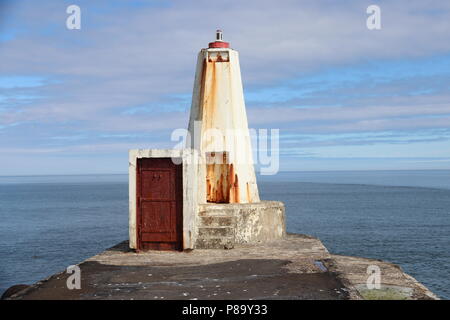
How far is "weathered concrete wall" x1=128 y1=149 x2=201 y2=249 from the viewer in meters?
10.7

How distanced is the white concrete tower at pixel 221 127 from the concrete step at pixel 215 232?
4.90 feet

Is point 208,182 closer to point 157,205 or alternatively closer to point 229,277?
point 157,205

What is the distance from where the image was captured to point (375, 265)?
10.3m

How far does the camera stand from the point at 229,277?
→ 8203 millimetres

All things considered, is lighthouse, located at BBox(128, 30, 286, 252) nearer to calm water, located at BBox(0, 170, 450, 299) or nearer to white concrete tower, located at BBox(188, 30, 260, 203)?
white concrete tower, located at BBox(188, 30, 260, 203)

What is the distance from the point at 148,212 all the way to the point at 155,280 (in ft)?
9.65

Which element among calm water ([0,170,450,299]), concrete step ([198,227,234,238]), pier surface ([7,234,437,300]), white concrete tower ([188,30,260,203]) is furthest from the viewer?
calm water ([0,170,450,299])

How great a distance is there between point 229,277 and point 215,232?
295cm

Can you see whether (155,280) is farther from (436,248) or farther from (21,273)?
(436,248)

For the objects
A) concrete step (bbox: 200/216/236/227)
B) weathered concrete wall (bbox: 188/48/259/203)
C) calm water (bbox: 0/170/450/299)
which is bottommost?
calm water (bbox: 0/170/450/299)

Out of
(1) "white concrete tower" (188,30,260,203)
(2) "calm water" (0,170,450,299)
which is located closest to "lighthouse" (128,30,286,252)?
(1) "white concrete tower" (188,30,260,203)

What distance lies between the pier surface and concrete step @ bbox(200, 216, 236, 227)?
539 mm

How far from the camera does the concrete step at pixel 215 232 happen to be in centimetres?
1110

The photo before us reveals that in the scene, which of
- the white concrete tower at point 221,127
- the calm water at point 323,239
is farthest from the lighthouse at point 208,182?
the calm water at point 323,239
